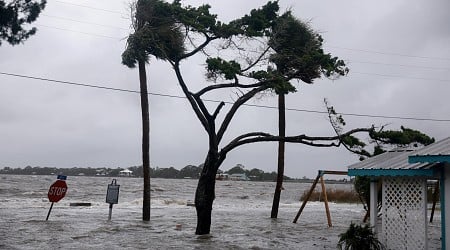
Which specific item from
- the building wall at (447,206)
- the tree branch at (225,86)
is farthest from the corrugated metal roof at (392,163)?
the tree branch at (225,86)

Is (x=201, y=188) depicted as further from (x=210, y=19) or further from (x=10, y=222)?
(x=10, y=222)

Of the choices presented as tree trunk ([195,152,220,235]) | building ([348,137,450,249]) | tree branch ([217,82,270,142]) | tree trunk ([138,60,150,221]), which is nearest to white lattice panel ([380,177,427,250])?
building ([348,137,450,249])

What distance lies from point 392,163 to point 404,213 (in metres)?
1.13

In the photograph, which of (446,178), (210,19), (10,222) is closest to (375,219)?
(446,178)

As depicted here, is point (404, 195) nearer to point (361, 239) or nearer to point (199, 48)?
point (361, 239)

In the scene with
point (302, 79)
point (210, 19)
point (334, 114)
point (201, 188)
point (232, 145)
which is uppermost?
point (210, 19)

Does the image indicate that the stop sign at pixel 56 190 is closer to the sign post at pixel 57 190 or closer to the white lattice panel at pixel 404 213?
the sign post at pixel 57 190

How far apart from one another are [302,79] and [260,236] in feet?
17.7

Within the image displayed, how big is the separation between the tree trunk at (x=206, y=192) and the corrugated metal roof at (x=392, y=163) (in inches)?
204

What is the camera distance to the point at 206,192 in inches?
648

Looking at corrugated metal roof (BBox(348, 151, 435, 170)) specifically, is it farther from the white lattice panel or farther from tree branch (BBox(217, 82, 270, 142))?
tree branch (BBox(217, 82, 270, 142))

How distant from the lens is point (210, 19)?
53.7ft

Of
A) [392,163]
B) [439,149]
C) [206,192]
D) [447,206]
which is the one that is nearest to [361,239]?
[392,163]

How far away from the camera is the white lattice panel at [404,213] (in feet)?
37.7
